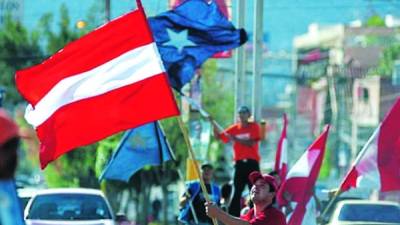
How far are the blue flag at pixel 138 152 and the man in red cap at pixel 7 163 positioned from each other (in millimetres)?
11223

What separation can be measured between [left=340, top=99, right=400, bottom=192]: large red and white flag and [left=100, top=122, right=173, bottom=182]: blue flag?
2.77 meters

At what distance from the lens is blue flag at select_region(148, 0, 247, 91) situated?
60.4 ft

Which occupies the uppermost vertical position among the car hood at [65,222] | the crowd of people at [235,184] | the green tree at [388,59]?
the crowd of people at [235,184]

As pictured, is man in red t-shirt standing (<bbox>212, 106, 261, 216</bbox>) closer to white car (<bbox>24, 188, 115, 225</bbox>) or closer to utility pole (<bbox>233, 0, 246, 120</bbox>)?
white car (<bbox>24, 188, 115, 225</bbox>)

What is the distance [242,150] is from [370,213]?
14.0 feet

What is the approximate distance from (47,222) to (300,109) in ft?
267

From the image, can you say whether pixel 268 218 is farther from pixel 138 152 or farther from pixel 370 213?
pixel 370 213

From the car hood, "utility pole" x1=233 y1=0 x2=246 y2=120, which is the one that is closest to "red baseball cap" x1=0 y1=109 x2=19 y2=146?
the car hood

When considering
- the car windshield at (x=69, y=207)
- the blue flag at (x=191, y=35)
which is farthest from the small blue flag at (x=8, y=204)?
the car windshield at (x=69, y=207)

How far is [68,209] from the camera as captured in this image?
886 inches

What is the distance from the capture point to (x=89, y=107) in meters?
13.3

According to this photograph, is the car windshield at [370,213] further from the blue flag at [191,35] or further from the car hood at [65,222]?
the blue flag at [191,35]

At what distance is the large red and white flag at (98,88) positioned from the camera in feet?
42.7

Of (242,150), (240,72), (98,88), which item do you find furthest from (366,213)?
(98,88)
